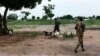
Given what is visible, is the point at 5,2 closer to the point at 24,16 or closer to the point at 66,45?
the point at 66,45

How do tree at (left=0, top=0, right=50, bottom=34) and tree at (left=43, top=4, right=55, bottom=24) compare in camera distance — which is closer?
tree at (left=0, top=0, right=50, bottom=34)

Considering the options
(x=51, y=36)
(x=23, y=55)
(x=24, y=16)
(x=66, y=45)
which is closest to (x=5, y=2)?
(x=51, y=36)

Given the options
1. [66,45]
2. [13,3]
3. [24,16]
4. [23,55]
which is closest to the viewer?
[23,55]

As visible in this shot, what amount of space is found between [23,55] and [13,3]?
14.3 metres

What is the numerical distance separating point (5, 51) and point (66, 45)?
4234 millimetres

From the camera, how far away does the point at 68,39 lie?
1024 inches

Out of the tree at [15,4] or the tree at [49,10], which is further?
the tree at [49,10]

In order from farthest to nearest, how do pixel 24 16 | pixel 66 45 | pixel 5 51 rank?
pixel 24 16 < pixel 66 45 < pixel 5 51

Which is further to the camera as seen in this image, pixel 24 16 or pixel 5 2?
pixel 24 16

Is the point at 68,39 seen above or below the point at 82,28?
below

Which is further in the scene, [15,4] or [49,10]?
[49,10]

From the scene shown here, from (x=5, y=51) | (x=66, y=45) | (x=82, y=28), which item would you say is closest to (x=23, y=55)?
(x=5, y=51)

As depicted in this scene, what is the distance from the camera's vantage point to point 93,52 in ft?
62.6

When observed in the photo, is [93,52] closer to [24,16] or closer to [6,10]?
[6,10]
